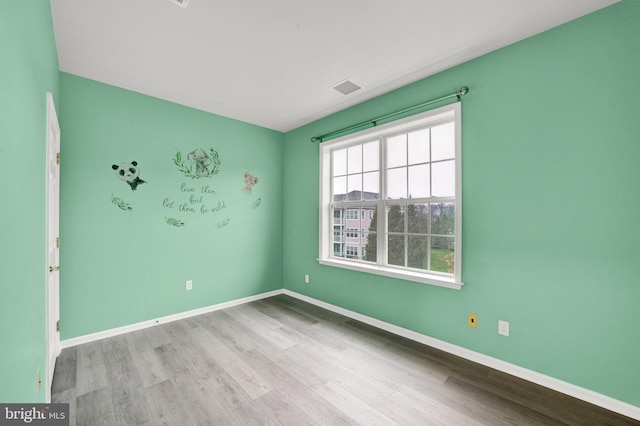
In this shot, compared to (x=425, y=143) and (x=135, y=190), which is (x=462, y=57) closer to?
(x=425, y=143)

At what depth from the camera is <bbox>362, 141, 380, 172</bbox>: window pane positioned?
3306 millimetres

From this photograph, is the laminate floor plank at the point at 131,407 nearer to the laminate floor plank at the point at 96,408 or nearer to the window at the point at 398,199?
the laminate floor plank at the point at 96,408

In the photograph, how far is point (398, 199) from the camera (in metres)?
3.06

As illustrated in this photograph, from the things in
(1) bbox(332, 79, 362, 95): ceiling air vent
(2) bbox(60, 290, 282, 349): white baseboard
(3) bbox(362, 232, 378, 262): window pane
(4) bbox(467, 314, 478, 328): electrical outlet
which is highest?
(1) bbox(332, 79, 362, 95): ceiling air vent

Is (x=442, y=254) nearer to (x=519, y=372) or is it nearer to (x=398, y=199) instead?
(x=398, y=199)

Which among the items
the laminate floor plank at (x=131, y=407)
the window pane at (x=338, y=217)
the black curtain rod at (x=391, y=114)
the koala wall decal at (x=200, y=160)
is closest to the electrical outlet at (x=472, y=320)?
the window pane at (x=338, y=217)

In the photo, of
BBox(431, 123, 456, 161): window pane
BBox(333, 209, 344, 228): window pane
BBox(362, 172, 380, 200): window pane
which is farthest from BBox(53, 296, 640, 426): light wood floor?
BBox(431, 123, 456, 161): window pane

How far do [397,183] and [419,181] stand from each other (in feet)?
0.89

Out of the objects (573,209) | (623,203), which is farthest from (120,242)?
(623,203)

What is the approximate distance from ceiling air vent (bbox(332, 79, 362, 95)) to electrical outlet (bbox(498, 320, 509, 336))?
2684 mm

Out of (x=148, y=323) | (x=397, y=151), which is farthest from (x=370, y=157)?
(x=148, y=323)

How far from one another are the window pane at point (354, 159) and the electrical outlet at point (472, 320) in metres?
2.06

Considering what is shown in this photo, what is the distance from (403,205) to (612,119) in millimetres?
1701

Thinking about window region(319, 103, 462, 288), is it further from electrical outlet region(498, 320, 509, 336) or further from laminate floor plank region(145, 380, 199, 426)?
laminate floor plank region(145, 380, 199, 426)
